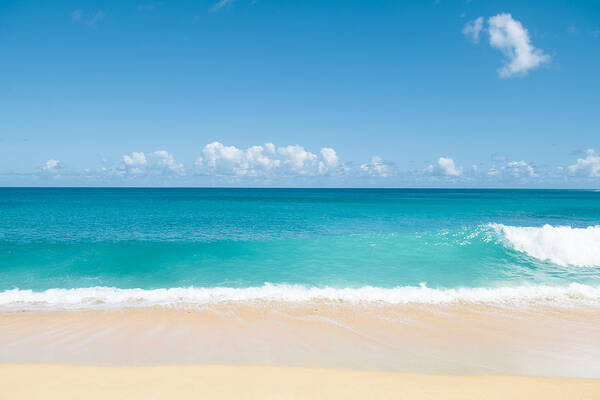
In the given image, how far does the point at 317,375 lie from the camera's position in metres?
4.89

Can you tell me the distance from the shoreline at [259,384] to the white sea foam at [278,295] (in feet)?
13.4

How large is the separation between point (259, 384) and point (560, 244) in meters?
18.1

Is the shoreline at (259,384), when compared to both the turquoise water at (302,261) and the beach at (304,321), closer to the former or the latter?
the beach at (304,321)

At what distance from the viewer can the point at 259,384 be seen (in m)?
4.62

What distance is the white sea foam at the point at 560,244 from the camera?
14.2 m

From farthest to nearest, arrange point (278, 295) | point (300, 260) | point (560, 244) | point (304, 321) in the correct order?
point (560, 244), point (300, 260), point (278, 295), point (304, 321)

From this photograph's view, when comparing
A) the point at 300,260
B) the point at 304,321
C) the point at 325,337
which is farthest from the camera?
the point at 300,260

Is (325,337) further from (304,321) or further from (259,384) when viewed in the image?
(259,384)

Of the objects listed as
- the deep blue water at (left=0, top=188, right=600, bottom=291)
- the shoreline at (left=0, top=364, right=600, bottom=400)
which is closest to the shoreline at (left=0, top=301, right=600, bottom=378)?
the shoreline at (left=0, top=364, right=600, bottom=400)

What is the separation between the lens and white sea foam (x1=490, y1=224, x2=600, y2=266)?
1425 centimetres

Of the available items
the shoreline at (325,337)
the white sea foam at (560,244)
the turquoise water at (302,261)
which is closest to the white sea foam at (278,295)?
the turquoise water at (302,261)

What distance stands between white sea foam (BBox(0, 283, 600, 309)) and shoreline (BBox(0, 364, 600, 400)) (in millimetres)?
4073

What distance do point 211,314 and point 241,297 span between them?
1.49 metres

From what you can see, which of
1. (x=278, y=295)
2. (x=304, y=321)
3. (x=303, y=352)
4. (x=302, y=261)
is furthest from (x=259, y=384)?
(x=302, y=261)
